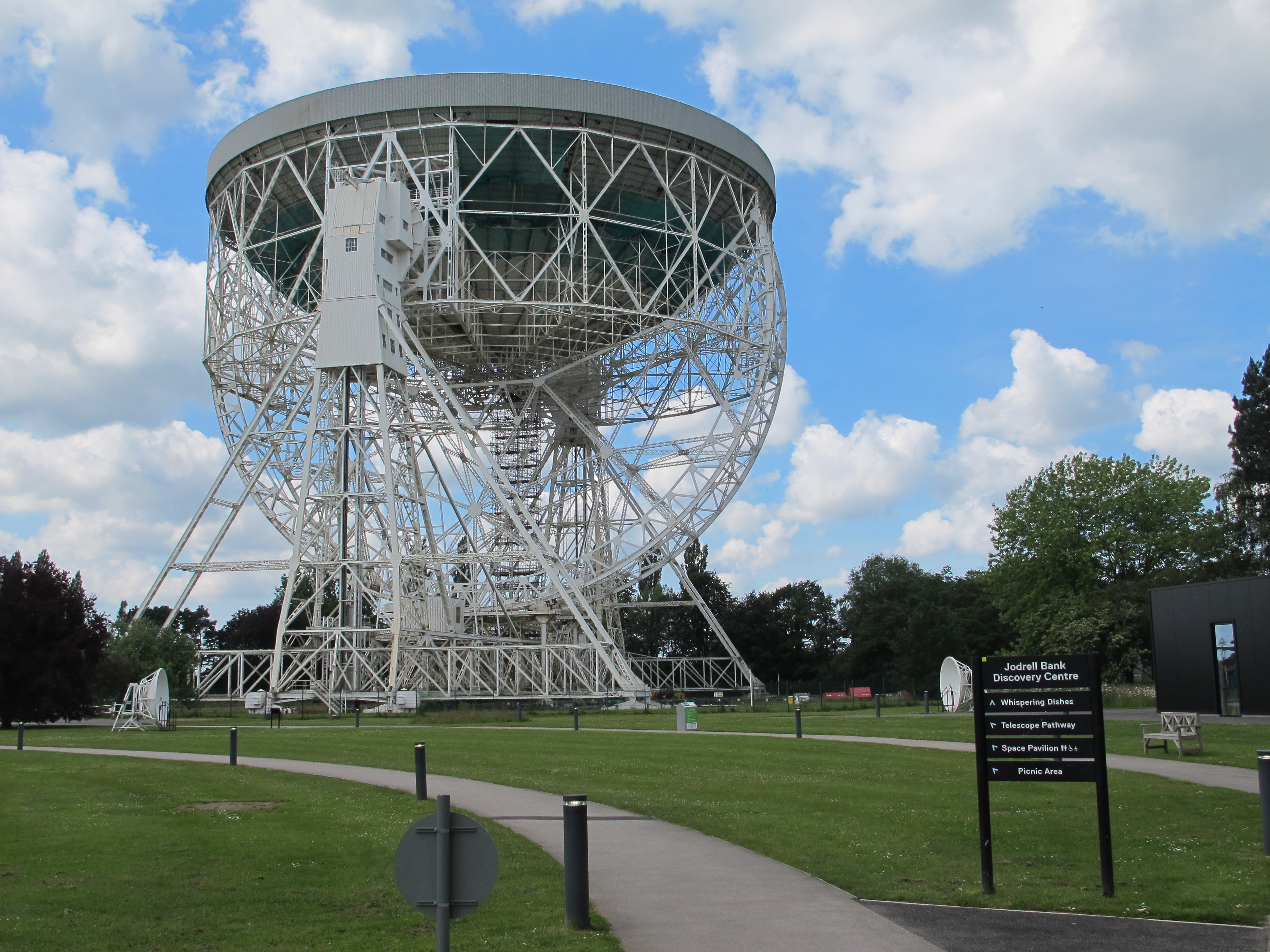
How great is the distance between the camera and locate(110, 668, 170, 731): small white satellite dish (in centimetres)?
3189

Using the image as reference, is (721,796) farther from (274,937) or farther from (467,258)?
(467,258)

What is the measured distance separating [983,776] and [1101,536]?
157 ft

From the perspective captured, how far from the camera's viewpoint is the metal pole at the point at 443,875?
584 centimetres

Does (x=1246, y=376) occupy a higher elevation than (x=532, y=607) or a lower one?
higher

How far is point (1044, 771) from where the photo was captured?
949 centimetres

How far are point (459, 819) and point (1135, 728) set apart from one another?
2481 cm

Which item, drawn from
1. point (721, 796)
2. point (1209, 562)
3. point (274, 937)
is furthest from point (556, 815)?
point (1209, 562)

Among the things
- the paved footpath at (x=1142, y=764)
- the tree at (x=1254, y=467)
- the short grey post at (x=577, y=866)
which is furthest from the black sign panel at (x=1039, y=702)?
the tree at (x=1254, y=467)

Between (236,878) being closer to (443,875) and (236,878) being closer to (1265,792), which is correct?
(443,875)

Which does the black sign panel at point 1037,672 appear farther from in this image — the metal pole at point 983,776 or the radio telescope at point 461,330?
the radio telescope at point 461,330

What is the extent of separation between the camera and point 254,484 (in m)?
41.1

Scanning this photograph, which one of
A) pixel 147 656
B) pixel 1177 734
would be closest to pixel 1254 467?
pixel 1177 734

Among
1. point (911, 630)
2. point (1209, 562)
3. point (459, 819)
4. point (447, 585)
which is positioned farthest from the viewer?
point (911, 630)

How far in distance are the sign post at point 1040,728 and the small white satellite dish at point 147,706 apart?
2697 centimetres
